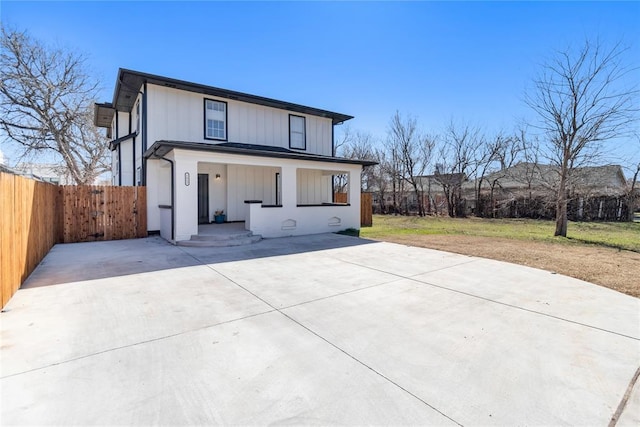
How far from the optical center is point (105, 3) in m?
9.27

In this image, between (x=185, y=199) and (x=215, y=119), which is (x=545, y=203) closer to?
(x=215, y=119)

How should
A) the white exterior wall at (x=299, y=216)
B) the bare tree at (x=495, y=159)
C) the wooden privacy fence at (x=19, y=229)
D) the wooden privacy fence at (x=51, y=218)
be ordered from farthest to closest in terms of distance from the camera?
the bare tree at (x=495, y=159) < the white exterior wall at (x=299, y=216) < the wooden privacy fence at (x=51, y=218) < the wooden privacy fence at (x=19, y=229)

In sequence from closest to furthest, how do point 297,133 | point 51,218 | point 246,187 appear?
point 51,218, point 246,187, point 297,133

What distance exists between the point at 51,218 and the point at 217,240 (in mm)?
4843

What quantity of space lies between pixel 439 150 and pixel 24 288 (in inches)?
1018

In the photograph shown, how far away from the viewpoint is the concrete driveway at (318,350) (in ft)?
7.14

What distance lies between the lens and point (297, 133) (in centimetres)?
1510

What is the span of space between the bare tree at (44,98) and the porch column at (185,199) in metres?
16.1

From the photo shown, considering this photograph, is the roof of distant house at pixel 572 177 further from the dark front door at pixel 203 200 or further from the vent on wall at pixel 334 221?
the dark front door at pixel 203 200

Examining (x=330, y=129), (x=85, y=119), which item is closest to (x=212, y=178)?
(x=330, y=129)

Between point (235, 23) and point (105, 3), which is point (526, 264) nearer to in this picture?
point (235, 23)

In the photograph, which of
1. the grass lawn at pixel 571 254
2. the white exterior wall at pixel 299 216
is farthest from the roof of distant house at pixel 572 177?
the white exterior wall at pixel 299 216

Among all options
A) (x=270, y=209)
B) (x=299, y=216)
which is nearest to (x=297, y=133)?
(x=299, y=216)

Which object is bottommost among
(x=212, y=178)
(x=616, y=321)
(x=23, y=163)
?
(x=616, y=321)
